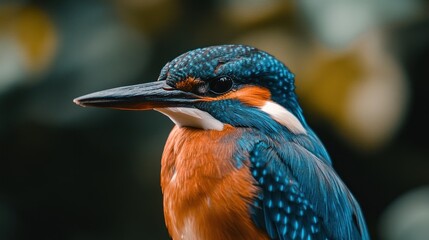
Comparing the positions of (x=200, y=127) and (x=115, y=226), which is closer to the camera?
(x=200, y=127)

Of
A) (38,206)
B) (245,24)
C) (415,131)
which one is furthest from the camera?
(38,206)

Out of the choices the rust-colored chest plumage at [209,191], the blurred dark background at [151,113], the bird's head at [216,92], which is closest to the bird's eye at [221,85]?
the bird's head at [216,92]

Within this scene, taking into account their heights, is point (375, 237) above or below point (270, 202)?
below

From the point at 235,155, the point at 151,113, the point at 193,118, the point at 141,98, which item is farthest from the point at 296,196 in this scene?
the point at 151,113

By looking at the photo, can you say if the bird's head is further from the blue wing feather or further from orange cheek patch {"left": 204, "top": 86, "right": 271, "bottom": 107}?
the blue wing feather

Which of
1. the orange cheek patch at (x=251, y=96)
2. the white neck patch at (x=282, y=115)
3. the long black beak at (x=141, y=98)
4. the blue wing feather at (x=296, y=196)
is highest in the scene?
the long black beak at (x=141, y=98)

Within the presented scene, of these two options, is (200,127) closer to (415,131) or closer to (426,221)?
(426,221)

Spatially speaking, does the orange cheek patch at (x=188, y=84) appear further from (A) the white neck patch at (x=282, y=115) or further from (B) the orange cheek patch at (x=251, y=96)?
(A) the white neck patch at (x=282, y=115)

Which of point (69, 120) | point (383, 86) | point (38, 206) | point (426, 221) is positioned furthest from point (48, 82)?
point (426, 221)
